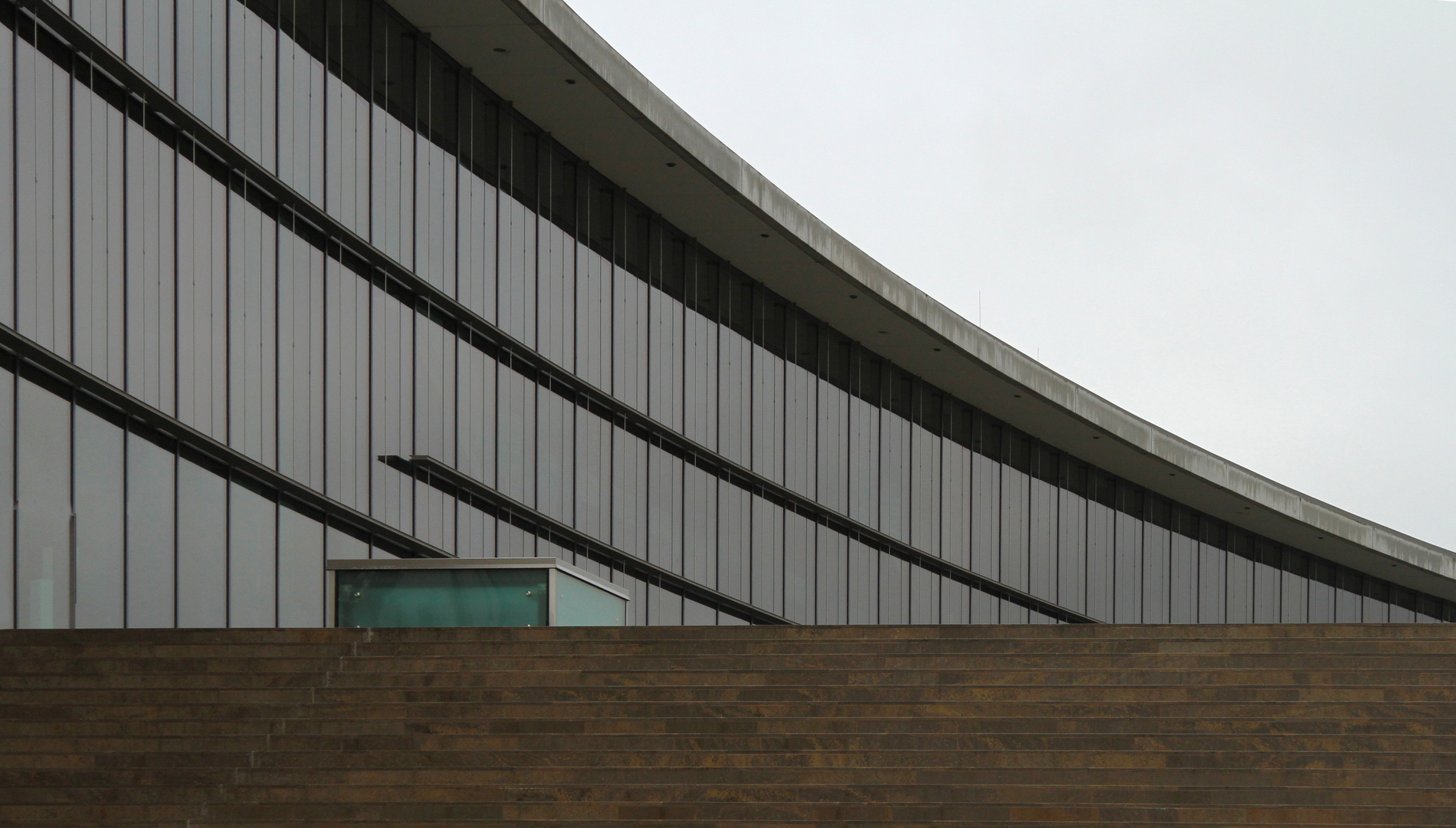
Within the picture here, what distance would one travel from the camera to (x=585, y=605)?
15.9 metres

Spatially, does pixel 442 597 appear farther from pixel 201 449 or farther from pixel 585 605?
pixel 201 449

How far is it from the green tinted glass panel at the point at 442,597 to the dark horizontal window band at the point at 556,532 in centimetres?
499

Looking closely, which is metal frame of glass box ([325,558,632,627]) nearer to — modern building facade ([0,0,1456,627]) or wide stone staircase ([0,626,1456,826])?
wide stone staircase ([0,626,1456,826])

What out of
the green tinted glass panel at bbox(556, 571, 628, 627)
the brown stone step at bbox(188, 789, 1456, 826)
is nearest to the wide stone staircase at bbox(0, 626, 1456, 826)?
the brown stone step at bbox(188, 789, 1456, 826)

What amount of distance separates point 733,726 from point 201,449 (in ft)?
26.5

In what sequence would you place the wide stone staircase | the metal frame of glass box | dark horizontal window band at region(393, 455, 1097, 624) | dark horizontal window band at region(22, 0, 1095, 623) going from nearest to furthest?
1. the wide stone staircase
2. the metal frame of glass box
3. dark horizontal window band at region(22, 0, 1095, 623)
4. dark horizontal window band at region(393, 455, 1097, 624)

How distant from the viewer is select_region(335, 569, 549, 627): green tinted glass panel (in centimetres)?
1525

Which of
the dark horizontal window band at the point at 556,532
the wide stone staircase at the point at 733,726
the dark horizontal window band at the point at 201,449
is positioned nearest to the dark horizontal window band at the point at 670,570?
the dark horizontal window band at the point at 556,532

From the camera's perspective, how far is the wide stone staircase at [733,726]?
11211mm

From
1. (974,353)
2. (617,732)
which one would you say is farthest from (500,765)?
(974,353)

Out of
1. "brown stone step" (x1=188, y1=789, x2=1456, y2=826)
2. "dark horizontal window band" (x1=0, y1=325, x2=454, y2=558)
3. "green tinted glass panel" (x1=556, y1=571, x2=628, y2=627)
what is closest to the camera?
"brown stone step" (x1=188, y1=789, x2=1456, y2=826)

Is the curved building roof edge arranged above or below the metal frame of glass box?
above

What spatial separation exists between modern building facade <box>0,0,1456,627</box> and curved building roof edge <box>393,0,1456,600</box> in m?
0.08

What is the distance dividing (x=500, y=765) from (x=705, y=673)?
1604 mm
